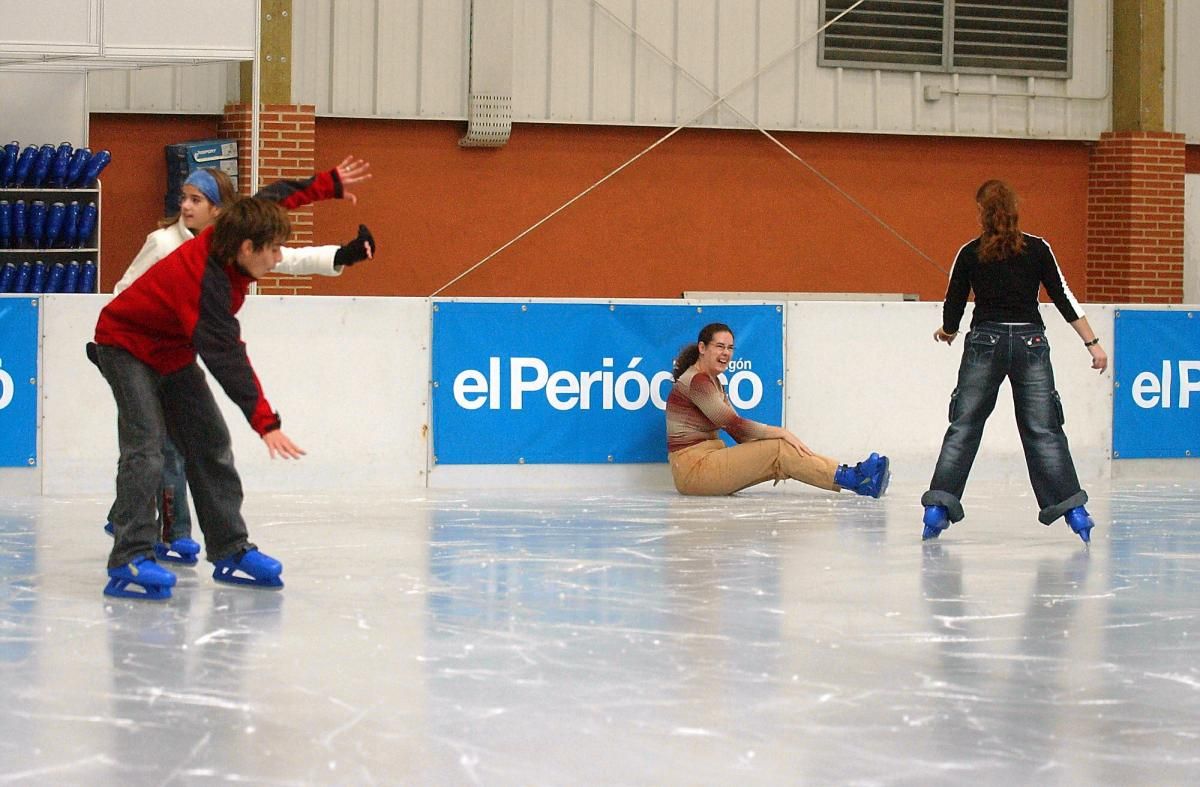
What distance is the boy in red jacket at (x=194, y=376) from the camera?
520cm

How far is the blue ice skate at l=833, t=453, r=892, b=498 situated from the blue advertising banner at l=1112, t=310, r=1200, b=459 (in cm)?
213

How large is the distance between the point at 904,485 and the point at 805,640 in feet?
15.5

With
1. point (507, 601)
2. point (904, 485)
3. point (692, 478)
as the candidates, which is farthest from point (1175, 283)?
point (507, 601)

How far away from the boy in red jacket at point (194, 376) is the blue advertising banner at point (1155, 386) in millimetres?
5943

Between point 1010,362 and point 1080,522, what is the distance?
734 millimetres

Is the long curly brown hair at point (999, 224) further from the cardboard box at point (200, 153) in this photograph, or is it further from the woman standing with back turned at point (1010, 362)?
the cardboard box at point (200, 153)

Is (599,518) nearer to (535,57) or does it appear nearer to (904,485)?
(904,485)

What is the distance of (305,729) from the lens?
149 inches

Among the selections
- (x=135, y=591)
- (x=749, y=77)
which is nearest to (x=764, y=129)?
(x=749, y=77)

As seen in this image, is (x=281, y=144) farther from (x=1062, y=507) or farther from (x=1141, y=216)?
(x=1062, y=507)

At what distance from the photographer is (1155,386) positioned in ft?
33.0

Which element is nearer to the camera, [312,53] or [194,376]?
[194,376]

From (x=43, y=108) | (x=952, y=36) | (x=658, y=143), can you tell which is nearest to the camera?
(x=43, y=108)

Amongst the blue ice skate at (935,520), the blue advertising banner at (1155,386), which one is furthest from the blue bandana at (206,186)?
the blue advertising banner at (1155,386)
